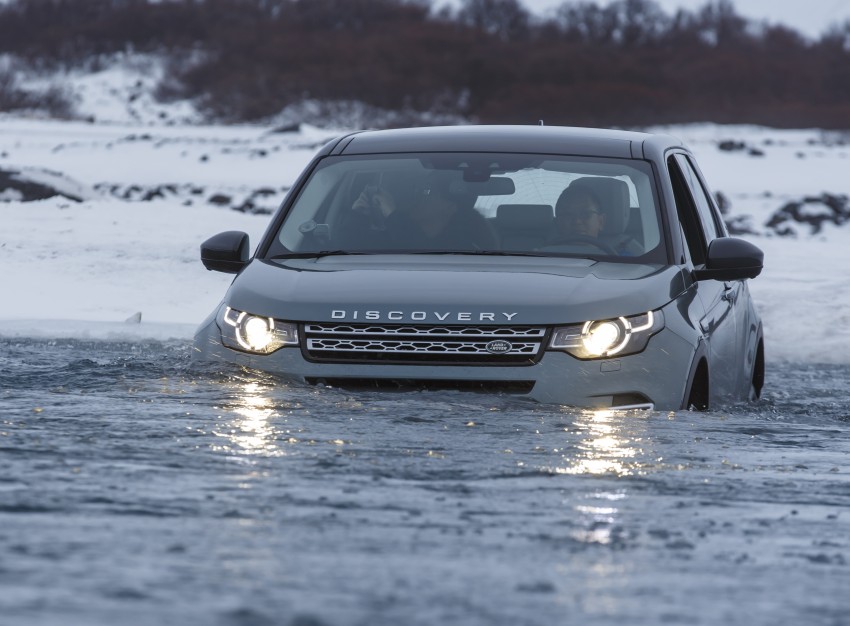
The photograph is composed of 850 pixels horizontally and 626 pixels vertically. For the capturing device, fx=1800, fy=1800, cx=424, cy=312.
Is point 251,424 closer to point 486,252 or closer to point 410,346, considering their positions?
point 410,346

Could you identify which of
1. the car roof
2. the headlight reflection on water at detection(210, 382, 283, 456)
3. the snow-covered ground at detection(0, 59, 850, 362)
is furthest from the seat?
the snow-covered ground at detection(0, 59, 850, 362)

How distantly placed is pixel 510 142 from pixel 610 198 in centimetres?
59

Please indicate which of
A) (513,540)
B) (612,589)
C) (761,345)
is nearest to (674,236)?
(761,345)

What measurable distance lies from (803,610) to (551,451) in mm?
2099

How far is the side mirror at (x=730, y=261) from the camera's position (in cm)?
739

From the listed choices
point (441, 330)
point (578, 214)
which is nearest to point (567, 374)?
point (441, 330)

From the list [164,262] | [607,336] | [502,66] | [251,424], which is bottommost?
[164,262]

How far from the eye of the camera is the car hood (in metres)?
6.56

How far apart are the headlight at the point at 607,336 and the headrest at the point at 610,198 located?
974mm

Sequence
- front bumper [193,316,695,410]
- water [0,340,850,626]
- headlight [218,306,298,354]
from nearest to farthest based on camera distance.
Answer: water [0,340,850,626]
front bumper [193,316,695,410]
headlight [218,306,298,354]

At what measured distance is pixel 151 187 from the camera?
114 feet

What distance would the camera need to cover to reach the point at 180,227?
60.2 ft

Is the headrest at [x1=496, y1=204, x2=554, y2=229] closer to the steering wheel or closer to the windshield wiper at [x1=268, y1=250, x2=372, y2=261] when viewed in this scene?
the steering wheel

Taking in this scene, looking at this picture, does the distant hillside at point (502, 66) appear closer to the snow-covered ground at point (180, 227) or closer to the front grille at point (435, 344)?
the snow-covered ground at point (180, 227)
